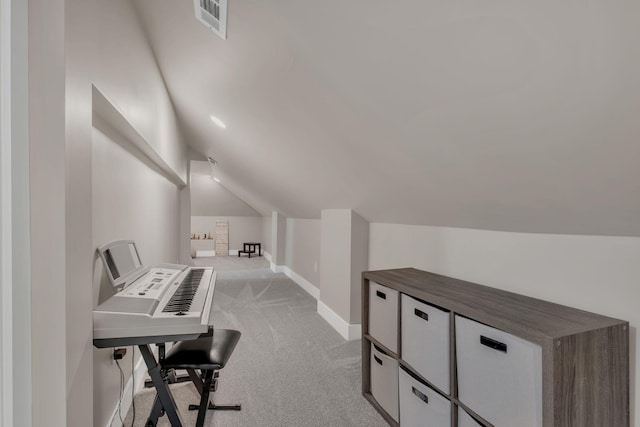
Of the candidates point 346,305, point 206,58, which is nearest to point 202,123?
point 206,58

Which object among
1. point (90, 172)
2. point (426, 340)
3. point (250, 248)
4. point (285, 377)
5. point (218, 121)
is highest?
point (218, 121)

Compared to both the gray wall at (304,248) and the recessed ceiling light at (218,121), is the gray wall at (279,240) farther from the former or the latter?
the recessed ceiling light at (218,121)

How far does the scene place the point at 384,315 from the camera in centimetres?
200

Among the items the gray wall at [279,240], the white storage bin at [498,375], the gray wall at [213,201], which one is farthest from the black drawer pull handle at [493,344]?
the gray wall at [213,201]

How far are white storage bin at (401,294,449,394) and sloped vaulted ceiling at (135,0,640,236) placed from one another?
62 centimetres

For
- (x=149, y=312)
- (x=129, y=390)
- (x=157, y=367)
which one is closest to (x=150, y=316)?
(x=149, y=312)

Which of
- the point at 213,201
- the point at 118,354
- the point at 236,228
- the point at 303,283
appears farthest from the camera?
the point at 236,228

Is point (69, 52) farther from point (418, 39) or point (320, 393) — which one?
point (320, 393)

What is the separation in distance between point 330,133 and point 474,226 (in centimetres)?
106

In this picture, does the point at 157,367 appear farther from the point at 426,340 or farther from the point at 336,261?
the point at 336,261

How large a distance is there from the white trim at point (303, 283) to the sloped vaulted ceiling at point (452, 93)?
2789 mm

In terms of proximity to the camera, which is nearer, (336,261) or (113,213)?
(113,213)

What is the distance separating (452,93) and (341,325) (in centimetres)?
273

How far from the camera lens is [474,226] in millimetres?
1922
